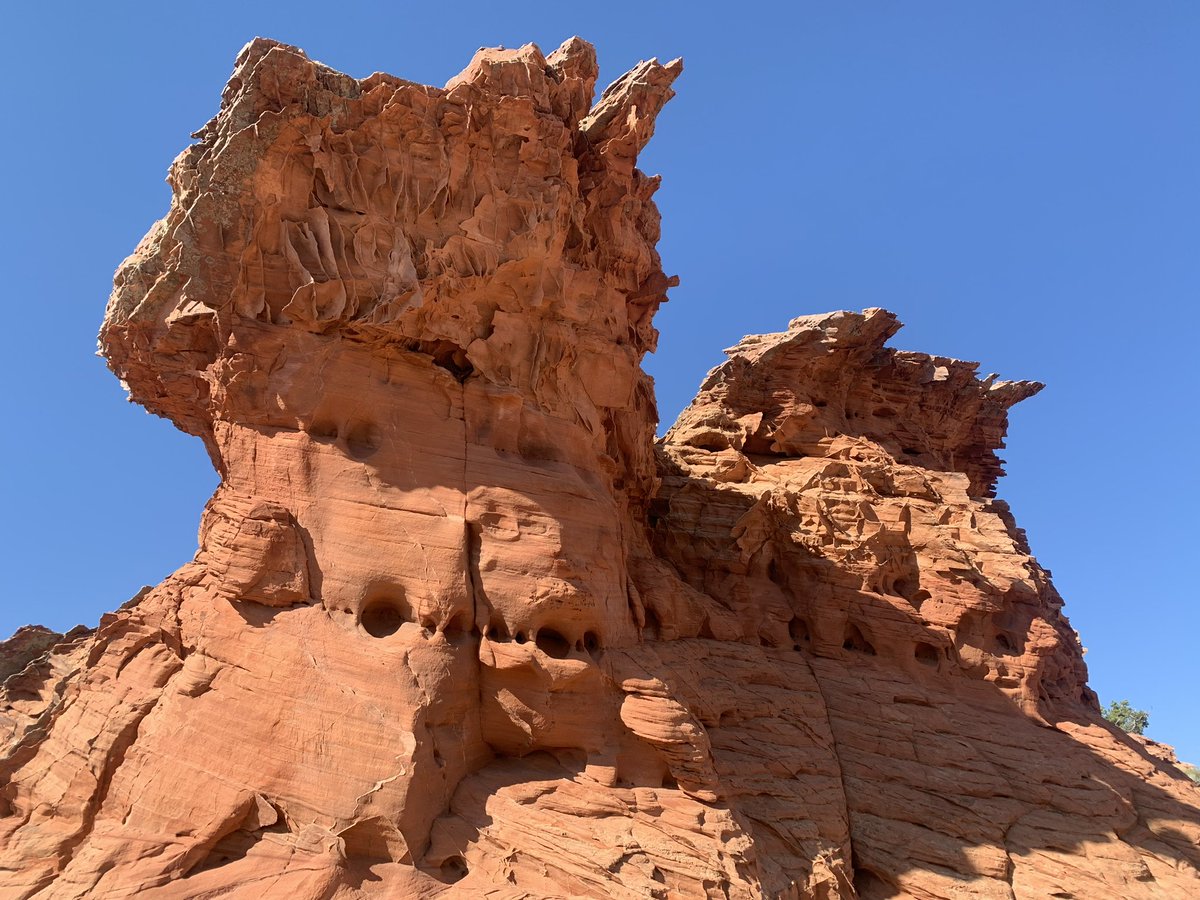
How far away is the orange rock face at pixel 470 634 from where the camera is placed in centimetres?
1088

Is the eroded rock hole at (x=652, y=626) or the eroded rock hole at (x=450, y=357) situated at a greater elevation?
the eroded rock hole at (x=450, y=357)

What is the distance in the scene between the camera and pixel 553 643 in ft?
44.4

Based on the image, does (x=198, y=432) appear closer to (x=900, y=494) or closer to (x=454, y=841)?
(x=454, y=841)

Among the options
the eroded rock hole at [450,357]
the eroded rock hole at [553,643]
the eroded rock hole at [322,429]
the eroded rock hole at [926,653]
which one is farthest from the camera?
the eroded rock hole at [926,653]

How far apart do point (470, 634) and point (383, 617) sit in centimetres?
141

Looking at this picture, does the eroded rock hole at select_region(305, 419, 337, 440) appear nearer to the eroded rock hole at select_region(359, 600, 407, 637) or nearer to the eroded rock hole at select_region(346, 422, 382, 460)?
the eroded rock hole at select_region(346, 422, 382, 460)

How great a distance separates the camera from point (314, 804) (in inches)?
413

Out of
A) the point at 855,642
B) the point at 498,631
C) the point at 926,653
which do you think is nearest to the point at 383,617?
the point at 498,631

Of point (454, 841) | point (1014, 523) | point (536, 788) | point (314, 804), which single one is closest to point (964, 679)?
point (1014, 523)

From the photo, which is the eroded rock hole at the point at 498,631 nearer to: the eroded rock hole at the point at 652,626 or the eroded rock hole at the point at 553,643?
the eroded rock hole at the point at 553,643

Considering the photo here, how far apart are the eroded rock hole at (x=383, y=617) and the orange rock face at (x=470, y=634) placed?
0.21 feet

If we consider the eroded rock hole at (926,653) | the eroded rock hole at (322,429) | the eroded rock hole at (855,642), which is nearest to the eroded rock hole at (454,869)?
the eroded rock hole at (322,429)

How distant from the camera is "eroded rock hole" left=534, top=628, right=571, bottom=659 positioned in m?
13.3

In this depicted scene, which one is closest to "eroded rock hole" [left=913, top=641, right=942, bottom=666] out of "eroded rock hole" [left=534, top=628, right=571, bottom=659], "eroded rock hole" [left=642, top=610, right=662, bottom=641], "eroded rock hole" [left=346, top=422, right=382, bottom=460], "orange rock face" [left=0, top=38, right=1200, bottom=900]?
"orange rock face" [left=0, top=38, right=1200, bottom=900]
